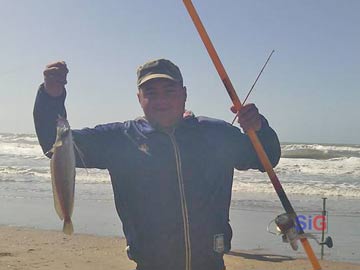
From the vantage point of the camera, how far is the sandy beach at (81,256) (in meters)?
8.41

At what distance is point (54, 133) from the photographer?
3262 millimetres

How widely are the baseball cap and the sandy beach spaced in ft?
18.5

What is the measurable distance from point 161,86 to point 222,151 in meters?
0.55

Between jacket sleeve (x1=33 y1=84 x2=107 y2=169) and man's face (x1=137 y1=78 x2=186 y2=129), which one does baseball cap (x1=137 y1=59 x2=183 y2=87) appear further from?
jacket sleeve (x1=33 y1=84 x2=107 y2=169)

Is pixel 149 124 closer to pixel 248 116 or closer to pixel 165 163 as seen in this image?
pixel 165 163

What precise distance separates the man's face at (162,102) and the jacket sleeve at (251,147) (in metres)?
0.41

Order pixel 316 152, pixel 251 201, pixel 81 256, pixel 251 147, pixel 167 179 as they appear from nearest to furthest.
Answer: pixel 167 179 → pixel 251 147 → pixel 81 256 → pixel 251 201 → pixel 316 152

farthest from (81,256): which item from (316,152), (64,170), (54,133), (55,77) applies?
(316,152)

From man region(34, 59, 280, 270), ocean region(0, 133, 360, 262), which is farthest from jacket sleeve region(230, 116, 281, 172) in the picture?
ocean region(0, 133, 360, 262)

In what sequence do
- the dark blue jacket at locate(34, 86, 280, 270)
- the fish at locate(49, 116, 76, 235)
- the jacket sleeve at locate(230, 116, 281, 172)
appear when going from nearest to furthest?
the fish at locate(49, 116, 76, 235) → the dark blue jacket at locate(34, 86, 280, 270) → the jacket sleeve at locate(230, 116, 281, 172)

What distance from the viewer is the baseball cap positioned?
3.25m

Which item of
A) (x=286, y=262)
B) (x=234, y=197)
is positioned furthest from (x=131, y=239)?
(x=234, y=197)

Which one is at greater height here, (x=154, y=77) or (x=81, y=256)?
(x=154, y=77)

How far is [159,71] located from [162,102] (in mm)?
205
